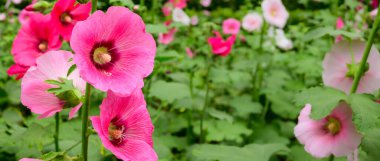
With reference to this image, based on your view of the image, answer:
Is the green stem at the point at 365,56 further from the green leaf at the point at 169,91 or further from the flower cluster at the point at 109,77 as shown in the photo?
the green leaf at the point at 169,91

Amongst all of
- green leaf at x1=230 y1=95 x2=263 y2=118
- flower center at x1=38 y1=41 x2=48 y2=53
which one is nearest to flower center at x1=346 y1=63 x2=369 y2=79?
flower center at x1=38 y1=41 x2=48 y2=53

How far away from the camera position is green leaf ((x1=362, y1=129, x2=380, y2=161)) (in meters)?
1.43

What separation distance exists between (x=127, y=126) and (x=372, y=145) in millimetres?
817

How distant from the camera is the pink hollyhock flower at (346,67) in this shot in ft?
4.85

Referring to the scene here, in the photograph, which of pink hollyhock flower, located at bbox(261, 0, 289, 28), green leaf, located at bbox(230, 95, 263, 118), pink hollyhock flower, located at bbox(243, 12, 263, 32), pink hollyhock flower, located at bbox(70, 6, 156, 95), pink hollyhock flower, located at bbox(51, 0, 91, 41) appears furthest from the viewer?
pink hollyhock flower, located at bbox(243, 12, 263, 32)

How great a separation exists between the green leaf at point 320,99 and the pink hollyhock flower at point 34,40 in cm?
80

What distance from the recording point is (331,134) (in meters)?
1.51

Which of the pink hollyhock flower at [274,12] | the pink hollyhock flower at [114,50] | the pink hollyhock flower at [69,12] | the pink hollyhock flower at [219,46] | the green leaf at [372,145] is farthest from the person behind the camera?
the pink hollyhock flower at [274,12]

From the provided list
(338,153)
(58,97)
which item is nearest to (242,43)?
(338,153)

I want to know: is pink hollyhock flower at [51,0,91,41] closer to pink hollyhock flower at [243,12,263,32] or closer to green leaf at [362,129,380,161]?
green leaf at [362,129,380,161]

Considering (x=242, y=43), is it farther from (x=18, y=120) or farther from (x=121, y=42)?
(x=121, y=42)

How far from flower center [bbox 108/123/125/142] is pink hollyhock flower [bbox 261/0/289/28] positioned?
82.3 inches

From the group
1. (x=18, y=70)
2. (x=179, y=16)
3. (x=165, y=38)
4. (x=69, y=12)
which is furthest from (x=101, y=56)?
(x=179, y=16)

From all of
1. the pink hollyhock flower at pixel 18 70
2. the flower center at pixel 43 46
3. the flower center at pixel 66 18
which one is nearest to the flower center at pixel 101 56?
the flower center at pixel 66 18
